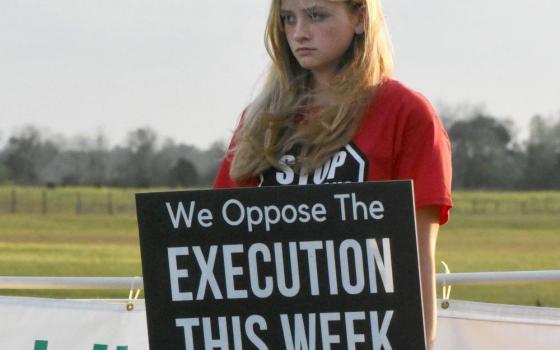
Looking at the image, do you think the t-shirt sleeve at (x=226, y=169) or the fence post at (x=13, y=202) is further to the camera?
the fence post at (x=13, y=202)

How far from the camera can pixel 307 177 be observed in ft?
10.6

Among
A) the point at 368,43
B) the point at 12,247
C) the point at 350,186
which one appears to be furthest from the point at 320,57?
the point at 12,247

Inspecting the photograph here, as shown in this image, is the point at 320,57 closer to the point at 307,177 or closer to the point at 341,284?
the point at 307,177

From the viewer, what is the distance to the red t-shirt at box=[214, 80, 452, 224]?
124 inches

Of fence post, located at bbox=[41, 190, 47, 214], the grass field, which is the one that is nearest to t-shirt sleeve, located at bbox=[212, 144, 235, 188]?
the grass field

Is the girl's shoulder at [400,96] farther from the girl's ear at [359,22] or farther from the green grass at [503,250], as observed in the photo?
the green grass at [503,250]

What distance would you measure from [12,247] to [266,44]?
36.8m

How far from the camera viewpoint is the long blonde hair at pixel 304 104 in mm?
3217

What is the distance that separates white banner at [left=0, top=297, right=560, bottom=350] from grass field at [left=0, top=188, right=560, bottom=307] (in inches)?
430

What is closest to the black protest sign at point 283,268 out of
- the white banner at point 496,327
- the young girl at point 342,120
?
the young girl at point 342,120

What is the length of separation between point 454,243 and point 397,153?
39.2 m

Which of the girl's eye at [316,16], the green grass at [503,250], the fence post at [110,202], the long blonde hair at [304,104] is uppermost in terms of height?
the girl's eye at [316,16]

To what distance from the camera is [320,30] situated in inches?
128

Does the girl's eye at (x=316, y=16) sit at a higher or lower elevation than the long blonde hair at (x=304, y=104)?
higher
